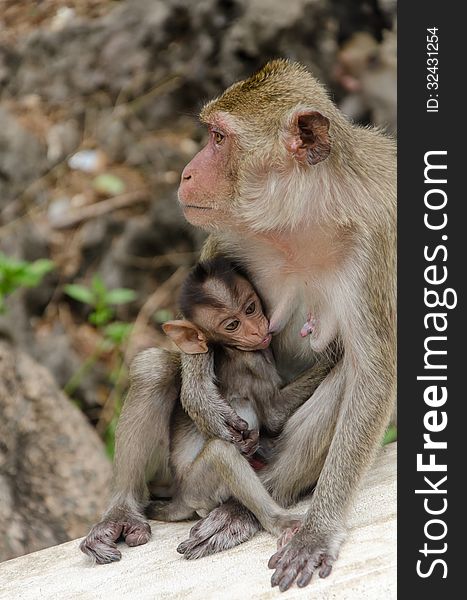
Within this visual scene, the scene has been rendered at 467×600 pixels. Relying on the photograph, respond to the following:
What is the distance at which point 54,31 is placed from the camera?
10.4 metres

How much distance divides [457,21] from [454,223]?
850 mm

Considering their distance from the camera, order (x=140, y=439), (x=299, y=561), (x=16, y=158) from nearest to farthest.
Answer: (x=299, y=561) < (x=140, y=439) < (x=16, y=158)

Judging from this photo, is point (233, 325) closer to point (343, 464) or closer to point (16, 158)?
point (343, 464)

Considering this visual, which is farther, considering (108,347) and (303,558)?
(108,347)

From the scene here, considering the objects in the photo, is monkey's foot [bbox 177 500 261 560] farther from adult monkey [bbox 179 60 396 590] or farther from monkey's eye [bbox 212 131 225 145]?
monkey's eye [bbox 212 131 225 145]

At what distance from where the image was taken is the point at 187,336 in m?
4.87

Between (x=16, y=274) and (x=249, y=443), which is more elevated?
(x=16, y=274)

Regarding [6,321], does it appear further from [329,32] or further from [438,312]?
[438,312]

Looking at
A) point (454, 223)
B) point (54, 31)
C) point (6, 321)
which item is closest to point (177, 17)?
point (54, 31)

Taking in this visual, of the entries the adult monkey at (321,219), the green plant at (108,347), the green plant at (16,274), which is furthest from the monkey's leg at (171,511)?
the green plant at (16,274)

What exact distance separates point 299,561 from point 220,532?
55 centimetres

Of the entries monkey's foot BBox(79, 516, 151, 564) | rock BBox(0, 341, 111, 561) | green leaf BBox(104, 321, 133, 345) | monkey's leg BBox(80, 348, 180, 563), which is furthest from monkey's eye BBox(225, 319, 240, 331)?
green leaf BBox(104, 321, 133, 345)

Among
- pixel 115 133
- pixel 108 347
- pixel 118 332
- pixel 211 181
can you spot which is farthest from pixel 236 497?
pixel 115 133

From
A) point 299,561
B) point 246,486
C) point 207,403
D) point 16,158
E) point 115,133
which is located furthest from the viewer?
point 115,133
